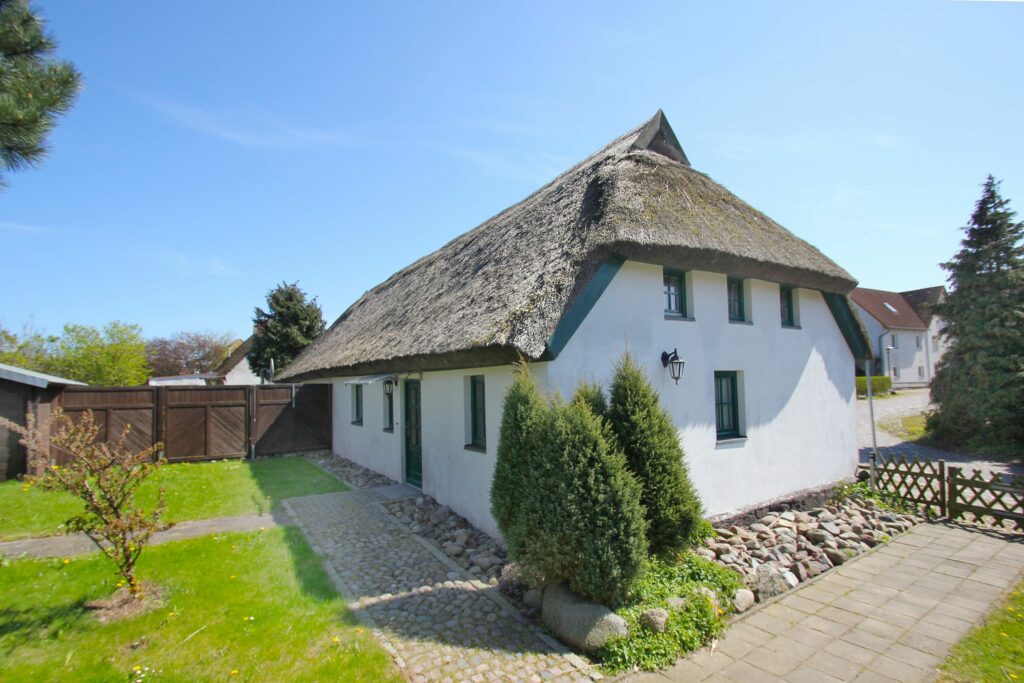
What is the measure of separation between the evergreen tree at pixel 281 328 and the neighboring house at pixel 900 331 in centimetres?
3486

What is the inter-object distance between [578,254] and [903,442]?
17.4 m

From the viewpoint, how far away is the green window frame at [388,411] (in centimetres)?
1129

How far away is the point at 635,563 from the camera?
4637 millimetres

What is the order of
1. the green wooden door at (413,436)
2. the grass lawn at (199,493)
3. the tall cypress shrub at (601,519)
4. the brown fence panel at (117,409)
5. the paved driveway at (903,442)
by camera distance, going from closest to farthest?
the tall cypress shrub at (601,519), the grass lawn at (199,493), the green wooden door at (413,436), the brown fence panel at (117,409), the paved driveway at (903,442)

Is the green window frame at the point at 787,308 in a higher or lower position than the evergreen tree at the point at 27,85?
lower

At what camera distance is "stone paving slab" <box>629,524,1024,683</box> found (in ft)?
14.3

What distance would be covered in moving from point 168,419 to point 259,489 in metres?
5.29

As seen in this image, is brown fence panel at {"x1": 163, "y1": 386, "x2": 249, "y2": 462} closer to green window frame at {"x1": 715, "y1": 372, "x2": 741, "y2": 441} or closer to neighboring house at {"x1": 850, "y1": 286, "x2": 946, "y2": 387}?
green window frame at {"x1": 715, "y1": 372, "x2": 741, "y2": 441}

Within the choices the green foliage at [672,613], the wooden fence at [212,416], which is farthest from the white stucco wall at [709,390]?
the wooden fence at [212,416]

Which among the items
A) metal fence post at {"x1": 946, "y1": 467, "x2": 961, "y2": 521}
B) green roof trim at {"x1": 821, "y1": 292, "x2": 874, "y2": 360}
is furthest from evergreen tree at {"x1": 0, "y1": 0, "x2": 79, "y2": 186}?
metal fence post at {"x1": 946, "y1": 467, "x2": 961, "y2": 521}

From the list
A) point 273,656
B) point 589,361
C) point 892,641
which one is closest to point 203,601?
point 273,656

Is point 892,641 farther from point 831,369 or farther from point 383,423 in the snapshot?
point 383,423

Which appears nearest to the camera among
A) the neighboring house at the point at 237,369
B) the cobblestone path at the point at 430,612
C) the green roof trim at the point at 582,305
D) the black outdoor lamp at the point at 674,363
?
the cobblestone path at the point at 430,612

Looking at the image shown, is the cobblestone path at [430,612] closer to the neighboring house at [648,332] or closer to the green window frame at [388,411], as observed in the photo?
the neighboring house at [648,332]
